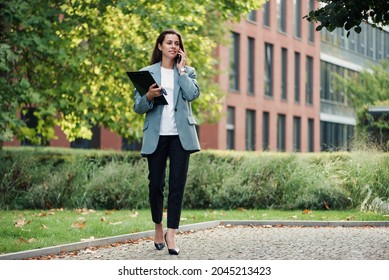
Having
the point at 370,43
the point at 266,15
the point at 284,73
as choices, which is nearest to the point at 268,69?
the point at 284,73

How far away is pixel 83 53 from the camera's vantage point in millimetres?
21109

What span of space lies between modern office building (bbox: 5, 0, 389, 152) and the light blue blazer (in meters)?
27.5

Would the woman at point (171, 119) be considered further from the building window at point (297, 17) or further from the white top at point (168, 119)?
the building window at point (297, 17)

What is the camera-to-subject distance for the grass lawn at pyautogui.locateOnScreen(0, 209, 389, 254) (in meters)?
10.7

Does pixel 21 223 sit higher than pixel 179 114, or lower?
lower

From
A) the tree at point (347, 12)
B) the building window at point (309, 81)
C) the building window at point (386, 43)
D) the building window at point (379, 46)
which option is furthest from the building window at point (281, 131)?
the tree at point (347, 12)

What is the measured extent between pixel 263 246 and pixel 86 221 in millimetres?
3847

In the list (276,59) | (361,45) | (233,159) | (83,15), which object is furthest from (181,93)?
(361,45)

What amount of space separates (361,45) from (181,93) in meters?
53.7

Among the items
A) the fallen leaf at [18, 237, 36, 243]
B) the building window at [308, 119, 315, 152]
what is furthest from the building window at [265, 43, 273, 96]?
the fallen leaf at [18, 237, 36, 243]

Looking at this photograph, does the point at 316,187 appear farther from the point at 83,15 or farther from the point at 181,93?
the point at 181,93

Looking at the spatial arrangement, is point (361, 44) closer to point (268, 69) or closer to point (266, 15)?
point (268, 69)

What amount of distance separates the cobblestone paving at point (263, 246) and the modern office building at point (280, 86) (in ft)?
81.1

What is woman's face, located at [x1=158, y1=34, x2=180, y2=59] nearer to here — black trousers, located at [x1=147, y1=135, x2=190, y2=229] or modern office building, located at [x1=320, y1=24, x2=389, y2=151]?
black trousers, located at [x1=147, y1=135, x2=190, y2=229]
